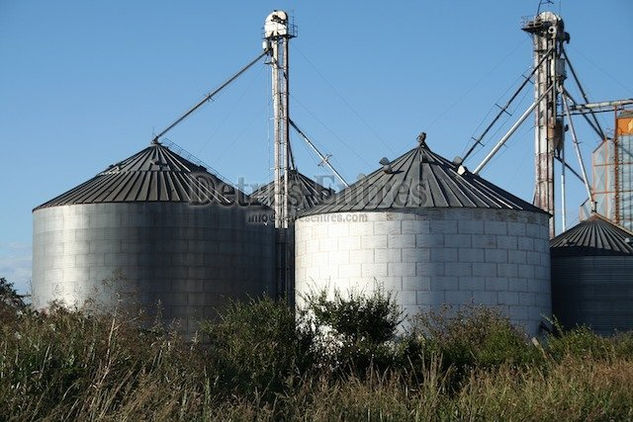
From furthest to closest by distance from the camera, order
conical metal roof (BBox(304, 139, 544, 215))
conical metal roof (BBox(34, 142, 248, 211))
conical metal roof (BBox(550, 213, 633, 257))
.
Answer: conical metal roof (BBox(550, 213, 633, 257)), conical metal roof (BBox(34, 142, 248, 211)), conical metal roof (BBox(304, 139, 544, 215))

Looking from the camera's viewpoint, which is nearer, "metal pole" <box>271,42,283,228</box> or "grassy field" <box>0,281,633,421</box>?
"grassy field" <box>0,281,633,421</box>

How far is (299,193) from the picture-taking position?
209 feet

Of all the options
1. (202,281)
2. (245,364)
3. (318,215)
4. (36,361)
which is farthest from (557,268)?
(36,361)

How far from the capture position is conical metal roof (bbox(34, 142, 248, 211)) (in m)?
50.2

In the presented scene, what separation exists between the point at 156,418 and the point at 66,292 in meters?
36.0

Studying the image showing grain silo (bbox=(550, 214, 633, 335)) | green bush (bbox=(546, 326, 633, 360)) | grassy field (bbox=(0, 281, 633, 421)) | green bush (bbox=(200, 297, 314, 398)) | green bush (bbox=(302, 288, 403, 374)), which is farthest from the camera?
grain silo (bbox=(550, 214, 633, 335))

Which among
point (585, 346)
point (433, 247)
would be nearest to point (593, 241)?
point (433, 247)

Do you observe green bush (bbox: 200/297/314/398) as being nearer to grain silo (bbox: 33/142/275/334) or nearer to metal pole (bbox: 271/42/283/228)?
grain silo (bbox: 33/142/275/334)

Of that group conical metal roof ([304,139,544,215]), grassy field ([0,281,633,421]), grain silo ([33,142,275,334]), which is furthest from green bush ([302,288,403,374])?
grain silo ([33,142,275,334])

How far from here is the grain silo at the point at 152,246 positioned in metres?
48.9

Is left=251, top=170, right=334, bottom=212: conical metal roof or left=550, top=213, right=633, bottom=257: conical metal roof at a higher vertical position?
left=251, top=170, right=334, bottom=212: conical metal roof

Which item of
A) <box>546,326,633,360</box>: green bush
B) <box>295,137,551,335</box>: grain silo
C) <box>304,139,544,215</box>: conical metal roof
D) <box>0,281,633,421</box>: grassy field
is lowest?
<box>546,326,633,360</box>: green bush

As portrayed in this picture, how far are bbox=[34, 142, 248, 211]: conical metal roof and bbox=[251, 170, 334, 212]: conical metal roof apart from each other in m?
8.11

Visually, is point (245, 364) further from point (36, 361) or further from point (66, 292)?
point (66, 292)
